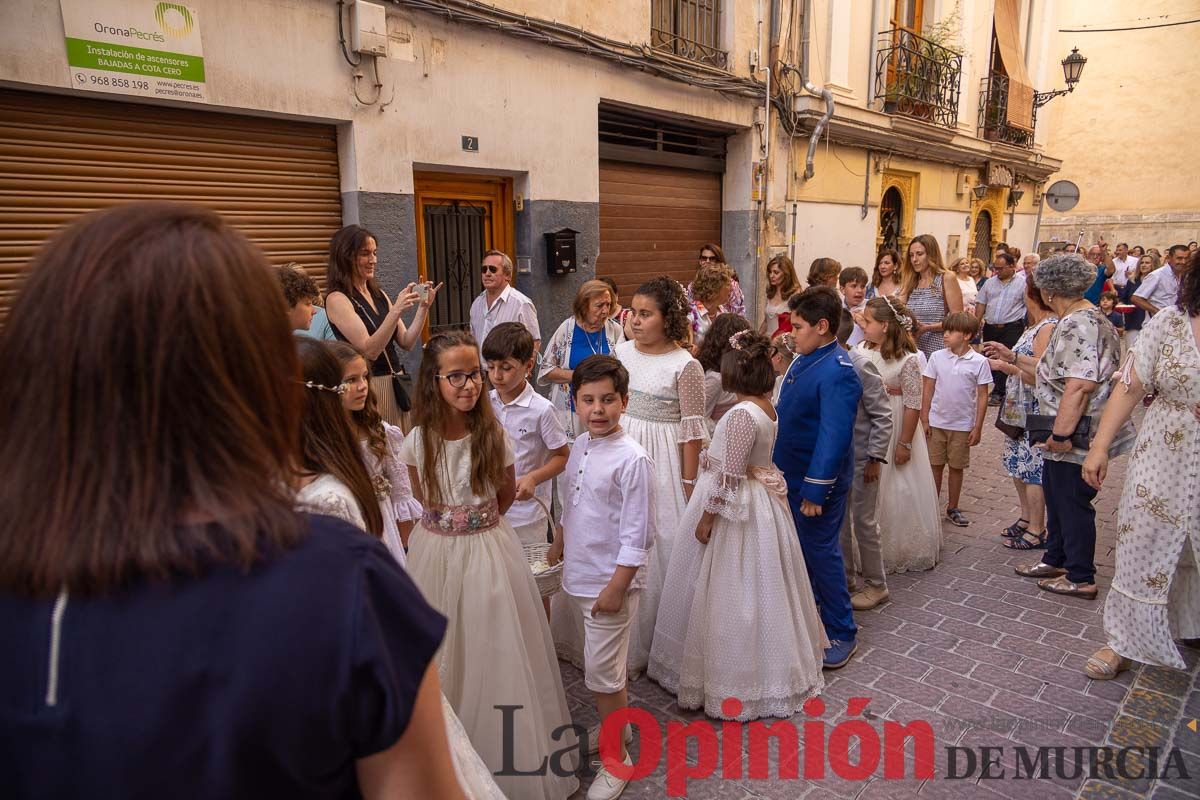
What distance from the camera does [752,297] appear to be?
34.4 feet

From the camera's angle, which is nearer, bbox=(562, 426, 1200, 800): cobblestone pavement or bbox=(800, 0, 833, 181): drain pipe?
bbox=(562, 426, 1200, 800): cobblestone pavement

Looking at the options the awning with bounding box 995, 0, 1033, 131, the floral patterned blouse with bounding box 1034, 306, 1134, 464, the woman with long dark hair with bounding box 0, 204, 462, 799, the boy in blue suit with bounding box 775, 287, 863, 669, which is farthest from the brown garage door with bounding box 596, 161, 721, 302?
the awning with bounding box 995, 0, 1033, 131

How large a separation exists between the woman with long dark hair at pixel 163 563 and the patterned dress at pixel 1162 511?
12.0 feet

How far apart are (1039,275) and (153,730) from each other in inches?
182

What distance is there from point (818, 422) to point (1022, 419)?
2.18m

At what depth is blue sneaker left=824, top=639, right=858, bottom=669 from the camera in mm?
3646

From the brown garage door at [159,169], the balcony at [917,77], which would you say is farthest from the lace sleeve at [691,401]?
the balcony at [917,77]

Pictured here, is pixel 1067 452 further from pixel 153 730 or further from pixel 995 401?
pixel 995 401

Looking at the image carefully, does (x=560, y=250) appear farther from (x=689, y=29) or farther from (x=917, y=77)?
(x=917, y=77)

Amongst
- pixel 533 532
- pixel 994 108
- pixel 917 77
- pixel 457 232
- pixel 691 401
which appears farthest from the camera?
pixel 994 108

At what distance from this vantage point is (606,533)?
292cm

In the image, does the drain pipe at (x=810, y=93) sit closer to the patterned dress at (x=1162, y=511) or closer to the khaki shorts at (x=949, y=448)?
the khaki shorts at (x=949, y=448)

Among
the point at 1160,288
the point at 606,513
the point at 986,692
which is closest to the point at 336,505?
the point at 606,513

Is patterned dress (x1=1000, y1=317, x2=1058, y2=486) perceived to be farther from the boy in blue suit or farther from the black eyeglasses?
the black eyeglasses
